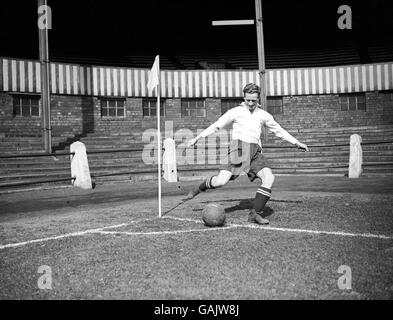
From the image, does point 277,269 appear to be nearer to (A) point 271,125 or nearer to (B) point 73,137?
(A) point 271,125

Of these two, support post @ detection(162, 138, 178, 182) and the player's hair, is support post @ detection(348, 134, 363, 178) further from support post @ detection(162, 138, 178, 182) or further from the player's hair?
the player's hair

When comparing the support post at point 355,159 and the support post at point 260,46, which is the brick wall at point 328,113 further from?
the support post at point 355,159

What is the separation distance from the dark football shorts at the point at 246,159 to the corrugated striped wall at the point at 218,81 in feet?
43.5

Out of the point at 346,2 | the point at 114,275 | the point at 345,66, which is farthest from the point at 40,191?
the point at 346,2

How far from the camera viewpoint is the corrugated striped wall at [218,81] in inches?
688

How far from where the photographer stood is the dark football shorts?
5.71 metres

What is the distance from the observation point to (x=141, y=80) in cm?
1853

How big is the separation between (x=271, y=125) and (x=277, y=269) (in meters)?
3.11

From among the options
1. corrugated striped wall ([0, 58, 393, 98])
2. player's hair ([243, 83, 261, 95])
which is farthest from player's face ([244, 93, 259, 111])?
corrugated striped wall ([0, 58, 393, 98])

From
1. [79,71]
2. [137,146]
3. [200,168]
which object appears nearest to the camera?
[200,168]

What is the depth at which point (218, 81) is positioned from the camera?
19203 millimetres

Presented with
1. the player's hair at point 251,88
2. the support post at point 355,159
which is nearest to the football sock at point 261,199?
the player's hair at point 251,88

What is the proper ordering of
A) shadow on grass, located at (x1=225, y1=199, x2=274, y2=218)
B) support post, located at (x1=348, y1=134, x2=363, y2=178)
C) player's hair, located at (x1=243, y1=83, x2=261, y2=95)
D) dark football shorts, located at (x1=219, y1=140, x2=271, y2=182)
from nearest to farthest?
player's hair, located at (x1=243, y1=83, x2=261, y2=95), dark football shorts, located at (x1=219, y1=140, x2=271, y2=182), shadow on grass, located at (x1=225, y1=199, x2=274, y2=218), support post, located at (x1=348, y1=134, x2=363, y2=178)

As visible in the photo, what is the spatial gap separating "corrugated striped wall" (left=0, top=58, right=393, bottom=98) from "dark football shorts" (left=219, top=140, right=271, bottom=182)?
13266mm
